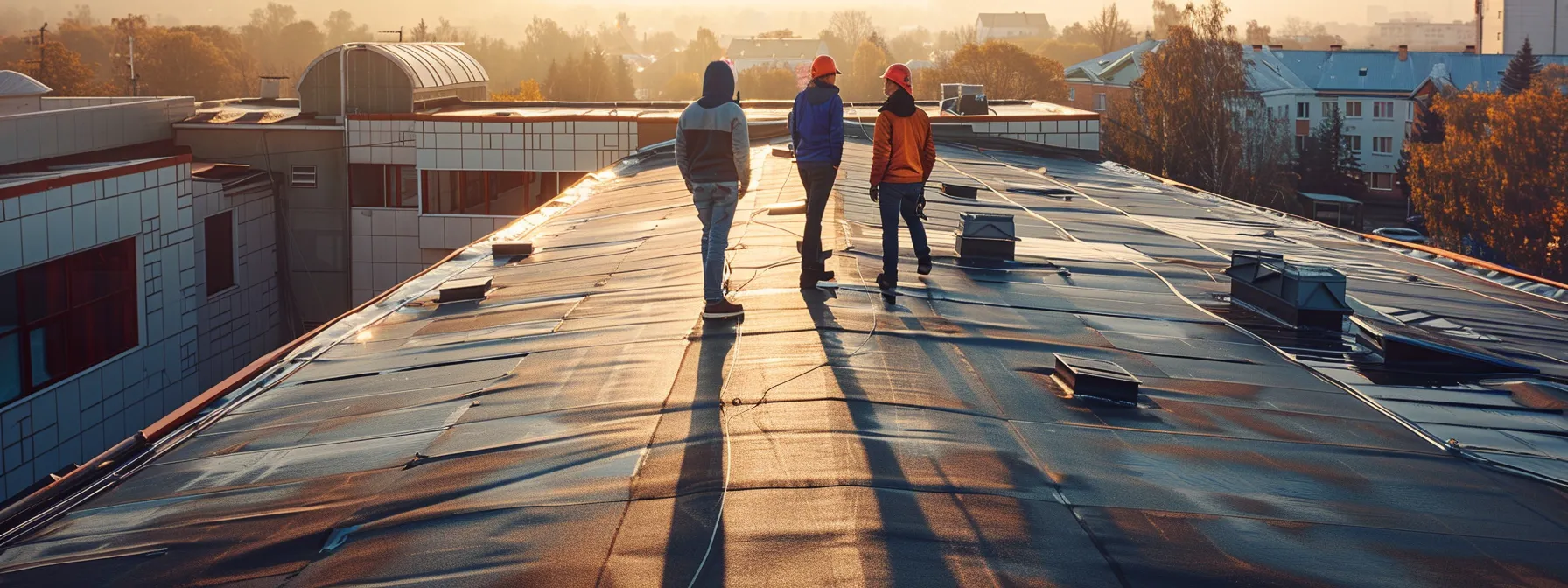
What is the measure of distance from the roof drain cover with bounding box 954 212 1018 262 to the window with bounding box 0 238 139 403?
10.8 meters

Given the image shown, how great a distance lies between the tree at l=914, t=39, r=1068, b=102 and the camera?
83.2 m

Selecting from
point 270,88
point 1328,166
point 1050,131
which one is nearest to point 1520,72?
point 1328,166

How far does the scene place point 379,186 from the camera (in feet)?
92.0

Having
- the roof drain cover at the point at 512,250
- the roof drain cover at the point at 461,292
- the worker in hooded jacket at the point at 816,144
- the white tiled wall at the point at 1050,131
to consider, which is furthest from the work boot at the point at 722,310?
the white tiled wall at the point at 1050,131

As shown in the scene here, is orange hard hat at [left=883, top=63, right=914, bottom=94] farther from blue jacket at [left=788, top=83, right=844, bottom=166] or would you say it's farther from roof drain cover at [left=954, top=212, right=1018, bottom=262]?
roof drain cover at [left=954, top=212, right=1018, bottom=262]

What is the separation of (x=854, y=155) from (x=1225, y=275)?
886 cm

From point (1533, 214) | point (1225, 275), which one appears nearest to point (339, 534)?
point (1225, 275)

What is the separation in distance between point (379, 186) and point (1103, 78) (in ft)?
222

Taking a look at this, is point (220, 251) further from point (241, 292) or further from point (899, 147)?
point (899, 147)

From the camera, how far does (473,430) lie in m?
6.86

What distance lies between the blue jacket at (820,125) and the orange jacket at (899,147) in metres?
0.32

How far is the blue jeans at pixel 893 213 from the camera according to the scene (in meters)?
9.44

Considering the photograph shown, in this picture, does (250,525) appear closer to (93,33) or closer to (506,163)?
(506,163)

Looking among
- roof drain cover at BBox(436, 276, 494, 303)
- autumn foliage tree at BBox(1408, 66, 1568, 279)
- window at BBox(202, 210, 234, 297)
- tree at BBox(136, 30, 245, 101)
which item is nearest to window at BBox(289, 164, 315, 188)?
window at BBox(202, 210, 234, 297)
